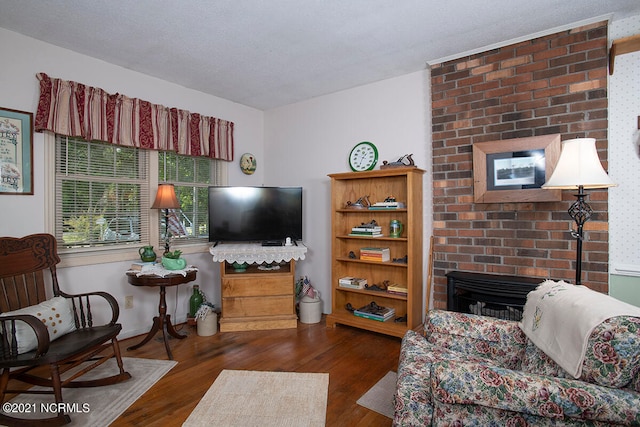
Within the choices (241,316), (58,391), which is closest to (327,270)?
(241,316)

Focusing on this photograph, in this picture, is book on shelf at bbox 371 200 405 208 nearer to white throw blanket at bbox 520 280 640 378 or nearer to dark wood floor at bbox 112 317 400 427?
dark wood floor at bbox 112 317 400 427

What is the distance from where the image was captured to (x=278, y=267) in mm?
3850

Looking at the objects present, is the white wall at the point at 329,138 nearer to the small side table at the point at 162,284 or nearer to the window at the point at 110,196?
the window at the point at 110,196

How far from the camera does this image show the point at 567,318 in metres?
1.46

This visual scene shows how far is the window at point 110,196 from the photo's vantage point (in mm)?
2945

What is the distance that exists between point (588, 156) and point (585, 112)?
0.77 metres

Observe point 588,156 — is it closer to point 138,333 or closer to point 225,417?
point 225,417

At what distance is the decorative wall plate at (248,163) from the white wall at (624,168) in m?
3.49

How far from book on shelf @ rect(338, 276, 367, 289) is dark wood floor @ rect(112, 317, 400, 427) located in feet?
1.40

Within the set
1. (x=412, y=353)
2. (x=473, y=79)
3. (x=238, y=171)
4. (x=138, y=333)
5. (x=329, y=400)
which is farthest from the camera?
(x=238, y=171)

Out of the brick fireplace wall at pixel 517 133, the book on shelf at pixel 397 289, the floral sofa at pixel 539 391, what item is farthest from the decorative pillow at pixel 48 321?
the brick fireplace wall at pixel 517 133

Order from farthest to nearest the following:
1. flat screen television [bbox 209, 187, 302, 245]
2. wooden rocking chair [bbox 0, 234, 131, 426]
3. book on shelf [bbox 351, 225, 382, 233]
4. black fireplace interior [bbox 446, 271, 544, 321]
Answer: flat screen television [bbox 209, 187, 302, 245] → book on shelf [bbox 351, 225, 382, 233] → black fireplace interior [bbox 446, 271, 544, 321] → wooden rocking chair [bbox 0, 234, 131, 426]

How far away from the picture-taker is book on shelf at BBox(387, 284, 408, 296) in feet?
10.7

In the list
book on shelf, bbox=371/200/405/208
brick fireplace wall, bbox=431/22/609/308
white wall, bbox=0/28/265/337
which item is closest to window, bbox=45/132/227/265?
white wall, bbox=0/28/265/337
